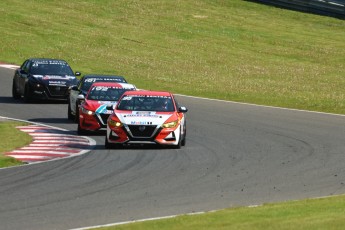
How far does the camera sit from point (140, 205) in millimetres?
15672

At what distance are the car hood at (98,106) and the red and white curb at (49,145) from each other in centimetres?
85

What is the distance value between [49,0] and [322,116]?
3342cm

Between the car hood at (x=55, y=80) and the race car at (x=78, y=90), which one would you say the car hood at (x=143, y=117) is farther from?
the car hood at (x=55, y=80)

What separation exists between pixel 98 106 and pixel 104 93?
1208mm

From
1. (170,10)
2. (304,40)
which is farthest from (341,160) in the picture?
(170,10)

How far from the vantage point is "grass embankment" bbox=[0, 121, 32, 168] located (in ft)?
69.5

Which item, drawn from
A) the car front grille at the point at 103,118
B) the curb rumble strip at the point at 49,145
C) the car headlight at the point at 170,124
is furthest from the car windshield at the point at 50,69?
the car headlight at the point at 170,124

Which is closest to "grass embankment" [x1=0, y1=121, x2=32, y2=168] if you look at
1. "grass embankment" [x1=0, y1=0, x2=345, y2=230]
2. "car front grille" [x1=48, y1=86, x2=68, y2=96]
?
"car front grille" [x1=48, y1=86, x2=68, y2=96]

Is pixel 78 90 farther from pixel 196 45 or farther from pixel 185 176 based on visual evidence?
pixel 196 45

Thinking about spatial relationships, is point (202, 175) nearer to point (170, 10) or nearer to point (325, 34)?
point (325, 34)

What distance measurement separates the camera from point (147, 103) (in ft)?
81.7

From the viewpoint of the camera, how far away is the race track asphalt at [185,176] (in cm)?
1524

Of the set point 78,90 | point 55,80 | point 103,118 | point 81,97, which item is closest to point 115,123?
point 103,118

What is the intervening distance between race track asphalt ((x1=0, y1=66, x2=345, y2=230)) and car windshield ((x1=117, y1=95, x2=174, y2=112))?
1.02 metres
